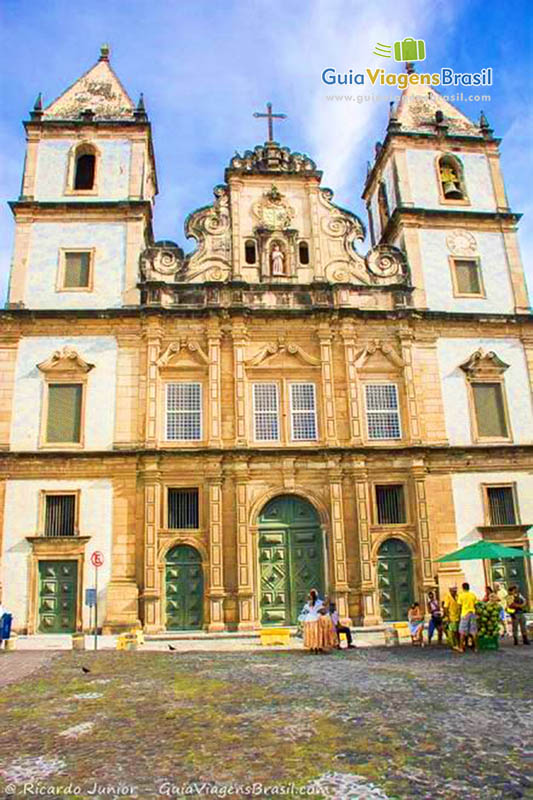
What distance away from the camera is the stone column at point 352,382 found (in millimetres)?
23578

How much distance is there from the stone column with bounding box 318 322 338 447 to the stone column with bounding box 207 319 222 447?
379cm

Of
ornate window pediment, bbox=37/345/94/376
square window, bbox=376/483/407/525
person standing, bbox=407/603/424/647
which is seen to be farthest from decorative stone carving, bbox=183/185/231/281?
person standing, bbox=407/603/424/647

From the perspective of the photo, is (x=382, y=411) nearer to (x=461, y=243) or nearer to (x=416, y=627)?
(x=461, y=243)

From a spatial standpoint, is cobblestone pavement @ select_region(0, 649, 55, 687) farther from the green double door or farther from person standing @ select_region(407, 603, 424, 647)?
person standing @ select_region(407, 603, 424, 647)

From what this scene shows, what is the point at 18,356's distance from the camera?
2391 centimetres

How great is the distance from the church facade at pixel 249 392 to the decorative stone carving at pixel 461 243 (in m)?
0.09

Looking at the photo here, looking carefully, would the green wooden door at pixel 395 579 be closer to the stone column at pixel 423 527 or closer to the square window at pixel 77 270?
the stone column at pixel 423 527

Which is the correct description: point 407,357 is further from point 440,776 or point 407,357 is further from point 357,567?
point 440,776

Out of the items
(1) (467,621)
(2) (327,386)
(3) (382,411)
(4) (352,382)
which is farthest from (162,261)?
(1) (467,621)

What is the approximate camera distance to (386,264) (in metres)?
26.6

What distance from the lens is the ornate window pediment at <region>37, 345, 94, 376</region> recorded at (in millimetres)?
23703

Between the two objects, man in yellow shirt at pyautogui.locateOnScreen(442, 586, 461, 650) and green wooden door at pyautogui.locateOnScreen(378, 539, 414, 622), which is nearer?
man in yellow shirt at pyautogui.locateOnScreen(442, 586, 461, 650)

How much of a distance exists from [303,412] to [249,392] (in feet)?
6.88

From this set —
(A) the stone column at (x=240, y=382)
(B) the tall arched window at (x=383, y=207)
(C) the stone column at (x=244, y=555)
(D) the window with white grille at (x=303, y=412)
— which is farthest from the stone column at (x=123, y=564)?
(B) the tall arched window at (x=383, y=207)
